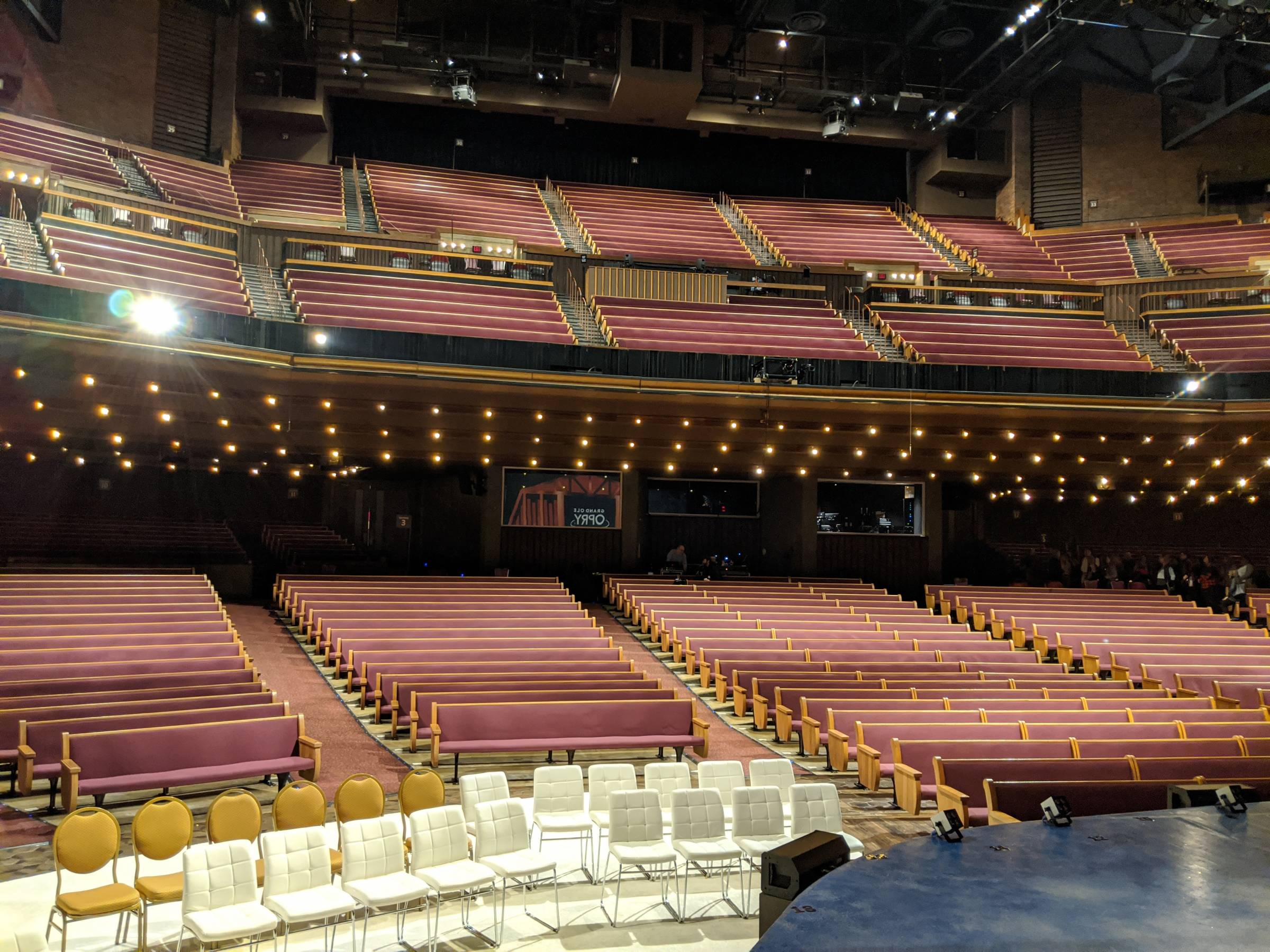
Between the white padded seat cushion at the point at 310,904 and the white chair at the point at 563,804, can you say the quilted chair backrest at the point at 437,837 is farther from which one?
the white chair at the point at 563,804

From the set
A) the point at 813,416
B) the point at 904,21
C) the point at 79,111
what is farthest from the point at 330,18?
the point at 813,416

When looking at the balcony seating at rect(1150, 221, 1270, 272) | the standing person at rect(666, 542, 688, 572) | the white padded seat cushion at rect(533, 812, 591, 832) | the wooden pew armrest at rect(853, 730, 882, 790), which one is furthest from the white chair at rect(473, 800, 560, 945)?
the balcony seating at rect(1150, 221, 1270, 272)

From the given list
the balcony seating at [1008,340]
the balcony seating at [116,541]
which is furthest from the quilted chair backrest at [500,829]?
the balcony seating at [116,541]

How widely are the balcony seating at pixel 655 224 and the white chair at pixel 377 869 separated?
12155 mm

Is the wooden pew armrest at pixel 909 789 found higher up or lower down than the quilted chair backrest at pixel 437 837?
lower down

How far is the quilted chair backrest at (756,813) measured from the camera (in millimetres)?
4953

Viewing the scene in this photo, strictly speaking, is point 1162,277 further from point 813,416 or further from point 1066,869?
point 1066,869

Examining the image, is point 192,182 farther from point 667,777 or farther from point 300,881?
point 300,881

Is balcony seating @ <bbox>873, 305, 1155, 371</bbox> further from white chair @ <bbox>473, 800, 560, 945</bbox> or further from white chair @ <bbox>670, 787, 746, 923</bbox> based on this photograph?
A: white chair @ <bbox>473, 800, 560, 945</bbox>

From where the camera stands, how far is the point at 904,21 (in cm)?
1802

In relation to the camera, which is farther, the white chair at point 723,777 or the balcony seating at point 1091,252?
the balcony seating at point 1091,252

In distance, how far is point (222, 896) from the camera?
3.92 metres

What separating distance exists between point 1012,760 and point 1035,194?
17260mm

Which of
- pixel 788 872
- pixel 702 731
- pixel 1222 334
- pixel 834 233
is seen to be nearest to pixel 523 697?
pixel 702 731
